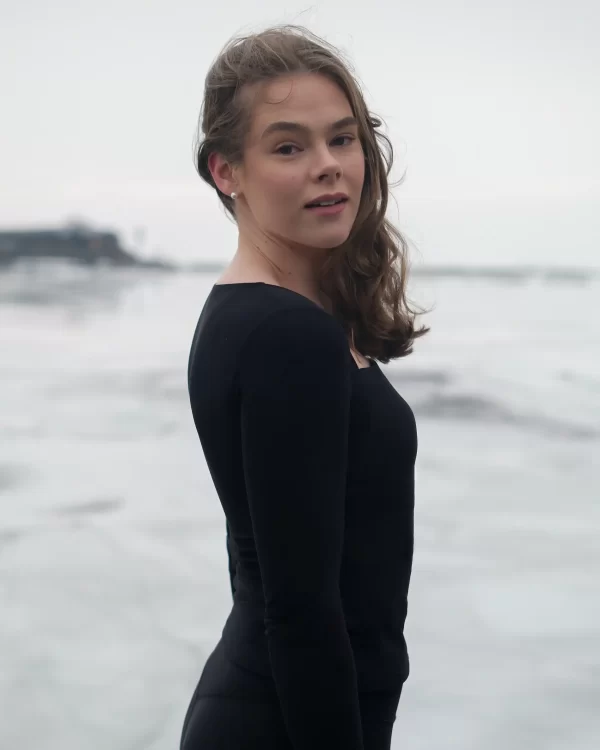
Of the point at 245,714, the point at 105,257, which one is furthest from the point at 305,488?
the point at 105,257

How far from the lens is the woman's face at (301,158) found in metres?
0.77

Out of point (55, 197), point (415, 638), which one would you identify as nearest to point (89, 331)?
point (55, 197)

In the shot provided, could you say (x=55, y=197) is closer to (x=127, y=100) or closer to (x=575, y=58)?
(x=127, y=100)

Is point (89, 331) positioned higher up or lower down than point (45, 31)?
lower down

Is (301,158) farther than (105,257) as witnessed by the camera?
No

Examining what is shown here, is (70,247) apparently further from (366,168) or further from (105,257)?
(366,168)

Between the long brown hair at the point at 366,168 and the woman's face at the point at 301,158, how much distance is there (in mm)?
16

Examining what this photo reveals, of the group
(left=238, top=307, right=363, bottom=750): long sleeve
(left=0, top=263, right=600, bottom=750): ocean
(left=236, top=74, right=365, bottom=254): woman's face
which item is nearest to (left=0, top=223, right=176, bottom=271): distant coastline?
(left=0, top=263, right=600, bottom=750): ocean

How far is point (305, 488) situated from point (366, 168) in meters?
0.37

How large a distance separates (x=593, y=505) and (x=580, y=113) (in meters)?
1.47

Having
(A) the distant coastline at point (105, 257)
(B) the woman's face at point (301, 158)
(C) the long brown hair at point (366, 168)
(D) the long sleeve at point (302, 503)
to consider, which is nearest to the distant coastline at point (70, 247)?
(A) the distant coastline at point (105, 257)

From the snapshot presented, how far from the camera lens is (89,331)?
3.72 m

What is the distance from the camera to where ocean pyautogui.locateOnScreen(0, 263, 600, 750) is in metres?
1.95

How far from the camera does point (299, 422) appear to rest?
2.19ft
